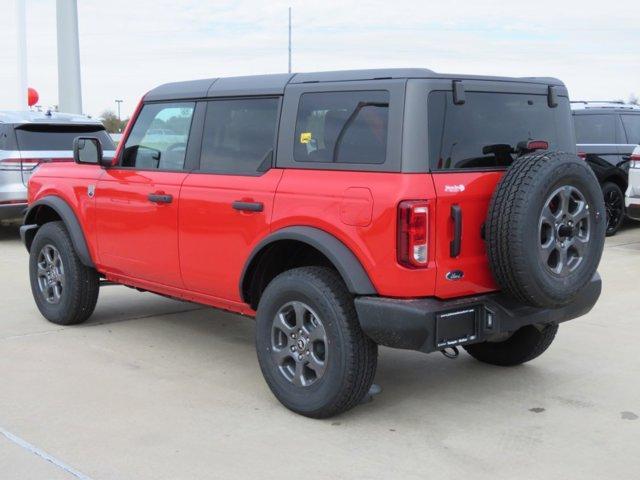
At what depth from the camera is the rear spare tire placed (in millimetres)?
3977

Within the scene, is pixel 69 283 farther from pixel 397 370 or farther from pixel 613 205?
pixel 613 205

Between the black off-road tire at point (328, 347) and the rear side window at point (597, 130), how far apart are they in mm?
8615

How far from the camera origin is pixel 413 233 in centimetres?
393

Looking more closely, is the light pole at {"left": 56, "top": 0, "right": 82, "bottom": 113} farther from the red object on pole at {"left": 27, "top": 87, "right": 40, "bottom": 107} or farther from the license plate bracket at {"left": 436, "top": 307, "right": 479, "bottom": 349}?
the license plate bracket at {"left": 436, "top": 307, "right": 479, "bottom": 349}

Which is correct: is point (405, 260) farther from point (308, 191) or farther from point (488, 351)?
point (488, 351)

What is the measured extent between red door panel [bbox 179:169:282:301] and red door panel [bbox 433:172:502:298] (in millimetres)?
999

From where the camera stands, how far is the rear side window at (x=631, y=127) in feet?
39.7

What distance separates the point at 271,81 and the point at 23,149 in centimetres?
669

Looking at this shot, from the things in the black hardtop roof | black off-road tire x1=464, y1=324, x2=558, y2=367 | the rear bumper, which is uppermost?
the black hardtop roof

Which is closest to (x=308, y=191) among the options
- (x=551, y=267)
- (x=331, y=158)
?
(x=331, y=158)

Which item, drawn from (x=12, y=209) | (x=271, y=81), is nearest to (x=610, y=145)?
(x=12, y=209)

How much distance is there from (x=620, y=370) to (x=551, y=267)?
1478 mm

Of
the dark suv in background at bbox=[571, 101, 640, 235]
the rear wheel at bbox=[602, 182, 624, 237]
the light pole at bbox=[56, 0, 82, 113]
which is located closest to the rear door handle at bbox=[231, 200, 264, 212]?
the dark suv in background at bbox=[571, 101, 640, 235]

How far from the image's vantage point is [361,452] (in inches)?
157
